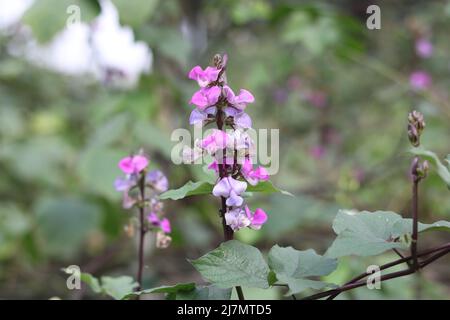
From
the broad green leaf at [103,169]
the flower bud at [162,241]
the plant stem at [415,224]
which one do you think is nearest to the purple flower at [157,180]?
the flower bud at [162,241]

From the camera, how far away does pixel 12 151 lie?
3367 millimetres

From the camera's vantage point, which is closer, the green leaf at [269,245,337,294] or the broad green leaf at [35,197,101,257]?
the green leaf at [269,245,337,294]

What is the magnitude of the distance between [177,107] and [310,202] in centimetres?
89

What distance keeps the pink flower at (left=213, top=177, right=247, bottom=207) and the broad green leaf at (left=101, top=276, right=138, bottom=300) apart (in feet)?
1.11

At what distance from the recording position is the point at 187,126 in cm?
283

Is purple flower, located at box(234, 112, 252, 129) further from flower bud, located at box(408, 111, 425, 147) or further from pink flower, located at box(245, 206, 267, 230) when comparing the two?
flower bud, located at box(408, 111, 425, 147)

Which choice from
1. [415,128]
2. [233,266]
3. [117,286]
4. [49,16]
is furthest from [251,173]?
[49,16]

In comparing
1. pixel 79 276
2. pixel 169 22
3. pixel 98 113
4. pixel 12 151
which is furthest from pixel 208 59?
pixel 79 276

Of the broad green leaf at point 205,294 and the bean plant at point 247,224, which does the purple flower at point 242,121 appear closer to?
the bean plant at point 247,224

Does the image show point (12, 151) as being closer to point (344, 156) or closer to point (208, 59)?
point (208, 59)

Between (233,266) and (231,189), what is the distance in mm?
117

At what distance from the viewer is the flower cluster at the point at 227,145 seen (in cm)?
81

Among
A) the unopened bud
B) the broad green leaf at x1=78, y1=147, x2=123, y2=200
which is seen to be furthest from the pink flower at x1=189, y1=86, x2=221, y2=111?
the broad green leaf at x1=78, y1=147, x2=123, y2=200

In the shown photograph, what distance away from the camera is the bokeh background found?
2.23 meters
